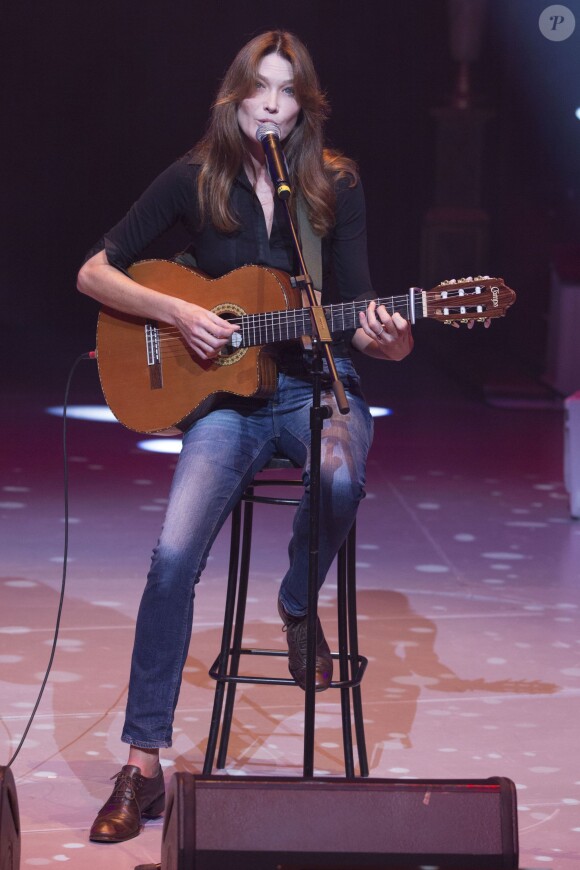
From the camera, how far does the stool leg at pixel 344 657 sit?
3.05m

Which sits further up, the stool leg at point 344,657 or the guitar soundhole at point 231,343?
the guitar soundhole at point 231,343

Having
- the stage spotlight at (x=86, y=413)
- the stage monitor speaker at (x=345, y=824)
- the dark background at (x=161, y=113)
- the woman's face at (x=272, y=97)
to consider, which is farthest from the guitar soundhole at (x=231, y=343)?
the dark background at (x=161, y=113)

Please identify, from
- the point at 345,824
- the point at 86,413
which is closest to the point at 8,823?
the point at 345,824

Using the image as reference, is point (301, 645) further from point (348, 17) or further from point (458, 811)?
point (348, 17)

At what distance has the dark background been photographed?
14.4m

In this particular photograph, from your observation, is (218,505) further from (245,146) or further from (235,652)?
(245,146)

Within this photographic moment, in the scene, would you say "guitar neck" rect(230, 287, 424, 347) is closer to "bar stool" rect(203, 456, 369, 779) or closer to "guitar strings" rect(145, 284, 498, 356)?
"guitar strings" rect(145, 284, 498, 356)

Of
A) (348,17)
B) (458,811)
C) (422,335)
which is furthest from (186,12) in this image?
(458,811)

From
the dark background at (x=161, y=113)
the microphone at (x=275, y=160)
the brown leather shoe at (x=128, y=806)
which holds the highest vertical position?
the dark background at (x=161, y=113)

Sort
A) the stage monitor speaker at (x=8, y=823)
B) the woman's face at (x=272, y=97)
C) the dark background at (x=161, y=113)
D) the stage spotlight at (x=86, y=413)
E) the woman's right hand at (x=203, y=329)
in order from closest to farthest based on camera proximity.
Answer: the stage monitor speaker at (x=8, y=823), the woman's right hand at (x=203, y=329), the woman's face at (x=272, y=97), the stage spotlight at (x=86, y=413), the dark background at (x=161, y=113)

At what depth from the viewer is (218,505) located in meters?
2.93

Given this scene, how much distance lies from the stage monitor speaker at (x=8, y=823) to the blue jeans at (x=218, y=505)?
0.84m

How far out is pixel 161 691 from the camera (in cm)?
283

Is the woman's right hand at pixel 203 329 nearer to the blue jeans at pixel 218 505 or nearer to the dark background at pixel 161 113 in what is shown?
the blue jeans at pixel 218 505
